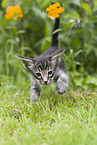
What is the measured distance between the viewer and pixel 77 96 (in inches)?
135

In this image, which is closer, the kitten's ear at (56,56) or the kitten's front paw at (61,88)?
the kitten's ear at (56,56)

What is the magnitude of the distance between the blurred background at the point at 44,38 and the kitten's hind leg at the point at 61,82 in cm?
67

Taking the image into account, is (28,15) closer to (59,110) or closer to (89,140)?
(59,110)

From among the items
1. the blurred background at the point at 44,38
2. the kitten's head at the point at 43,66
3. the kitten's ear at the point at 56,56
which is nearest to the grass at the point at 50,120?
the kitten's head at the point at 43,66

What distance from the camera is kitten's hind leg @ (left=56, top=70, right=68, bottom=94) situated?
3.68 meters

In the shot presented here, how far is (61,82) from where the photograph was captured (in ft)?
12.1

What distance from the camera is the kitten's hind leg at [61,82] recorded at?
368 cm

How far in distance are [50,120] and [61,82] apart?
1089 mm

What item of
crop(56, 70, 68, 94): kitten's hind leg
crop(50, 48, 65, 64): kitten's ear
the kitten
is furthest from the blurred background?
crop(50, 48, 65, 64): kitten's ear

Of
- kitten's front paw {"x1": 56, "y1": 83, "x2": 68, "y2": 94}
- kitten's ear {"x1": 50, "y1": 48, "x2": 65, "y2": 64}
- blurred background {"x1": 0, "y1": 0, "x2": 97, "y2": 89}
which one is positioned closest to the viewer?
kitten's ear {"x1": 50, "y1": 48, "x2": 65, "y2": 64}

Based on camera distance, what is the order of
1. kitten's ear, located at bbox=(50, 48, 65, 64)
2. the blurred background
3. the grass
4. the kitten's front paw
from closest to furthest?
the grass < kitten's ear, located at bbox=(50, 48, 65, 64) < the kitten's front paw < the blurred background

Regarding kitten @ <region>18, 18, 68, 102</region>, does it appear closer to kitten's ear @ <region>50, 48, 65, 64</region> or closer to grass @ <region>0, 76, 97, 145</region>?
kitten's ear @ <region>50, 48, 65, 64</region>

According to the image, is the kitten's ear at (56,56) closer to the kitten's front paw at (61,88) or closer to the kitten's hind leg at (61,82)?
the kitten's hind leg at (61,82)

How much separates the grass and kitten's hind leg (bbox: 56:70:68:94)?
0.41 feet
